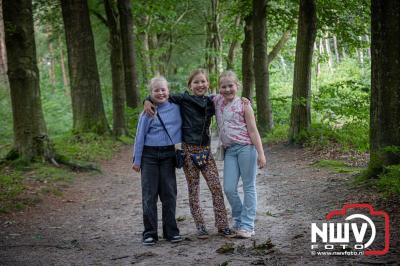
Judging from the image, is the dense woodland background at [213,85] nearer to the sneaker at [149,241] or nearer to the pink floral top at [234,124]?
the pink floral top at [234,124]

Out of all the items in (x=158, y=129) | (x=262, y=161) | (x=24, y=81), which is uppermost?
(x=24, y=81)

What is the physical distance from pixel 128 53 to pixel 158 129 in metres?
14.8

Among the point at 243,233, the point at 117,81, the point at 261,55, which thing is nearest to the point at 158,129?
the point at 243,233

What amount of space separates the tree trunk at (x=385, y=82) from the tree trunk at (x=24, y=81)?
7048mm

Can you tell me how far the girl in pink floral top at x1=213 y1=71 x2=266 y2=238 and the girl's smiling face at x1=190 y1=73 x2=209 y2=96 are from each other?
0.19m

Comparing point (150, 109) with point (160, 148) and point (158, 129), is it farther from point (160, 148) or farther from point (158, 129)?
point (160, 148)

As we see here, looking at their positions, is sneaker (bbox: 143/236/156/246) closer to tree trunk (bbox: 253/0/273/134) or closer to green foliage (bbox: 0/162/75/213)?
green foliage (bbox: 0/162/75/213)

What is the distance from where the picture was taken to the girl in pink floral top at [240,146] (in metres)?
5.71

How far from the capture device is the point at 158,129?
5.85 metres

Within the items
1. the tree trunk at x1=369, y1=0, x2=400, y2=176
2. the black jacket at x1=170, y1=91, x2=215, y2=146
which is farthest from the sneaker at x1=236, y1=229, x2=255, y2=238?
the tree trunk at x1=369, y1=0, x2=400, y2=176

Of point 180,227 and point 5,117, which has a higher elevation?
point 5,117

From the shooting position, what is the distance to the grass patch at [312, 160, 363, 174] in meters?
9.38

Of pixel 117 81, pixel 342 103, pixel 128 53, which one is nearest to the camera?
pixel 342 103

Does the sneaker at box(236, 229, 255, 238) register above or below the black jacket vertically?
below
